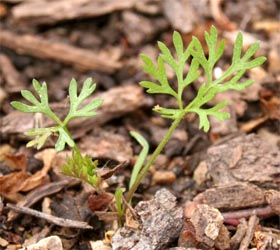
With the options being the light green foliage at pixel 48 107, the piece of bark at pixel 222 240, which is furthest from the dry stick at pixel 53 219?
the piece of bark at pixel 222 240

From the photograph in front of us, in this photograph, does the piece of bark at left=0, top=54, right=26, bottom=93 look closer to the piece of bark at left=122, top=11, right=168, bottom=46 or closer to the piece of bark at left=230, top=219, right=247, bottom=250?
the piece of bark at left=122, top=11, right=168, bottom=46

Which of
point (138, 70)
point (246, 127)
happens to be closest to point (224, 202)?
point (246, 127)

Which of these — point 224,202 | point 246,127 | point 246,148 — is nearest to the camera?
point 224,202

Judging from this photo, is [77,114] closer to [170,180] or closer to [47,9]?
[170,180]

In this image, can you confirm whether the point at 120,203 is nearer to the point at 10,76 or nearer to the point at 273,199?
the point at 273,199

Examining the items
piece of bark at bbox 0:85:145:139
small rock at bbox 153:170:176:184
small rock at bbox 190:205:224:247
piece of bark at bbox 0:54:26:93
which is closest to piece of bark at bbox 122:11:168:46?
piece of bark at bbox 0:85:145:139

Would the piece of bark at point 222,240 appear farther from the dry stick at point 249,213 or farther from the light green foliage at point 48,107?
the light green foliage at point 48,107
